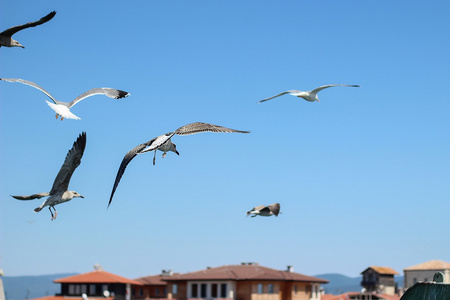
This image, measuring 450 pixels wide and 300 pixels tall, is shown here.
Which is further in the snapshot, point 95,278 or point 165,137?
point 95,278

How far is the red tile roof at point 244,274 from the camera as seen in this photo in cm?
6247

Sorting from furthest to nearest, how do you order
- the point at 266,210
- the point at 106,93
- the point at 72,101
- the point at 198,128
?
the point at 266,210, the point at 106,93, the point at 72,101, the point at 198,128

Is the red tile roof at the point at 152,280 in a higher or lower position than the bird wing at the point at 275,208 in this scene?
lower

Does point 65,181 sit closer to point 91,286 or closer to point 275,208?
point 275,208

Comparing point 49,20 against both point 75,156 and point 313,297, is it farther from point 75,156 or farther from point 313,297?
point 313,297

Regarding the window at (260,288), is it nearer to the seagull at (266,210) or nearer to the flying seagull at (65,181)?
the seagull at (266,210)

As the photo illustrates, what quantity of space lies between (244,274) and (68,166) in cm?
5085

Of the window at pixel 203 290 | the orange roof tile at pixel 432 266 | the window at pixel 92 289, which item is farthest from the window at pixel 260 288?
the orange roof tile at pixel 432 266

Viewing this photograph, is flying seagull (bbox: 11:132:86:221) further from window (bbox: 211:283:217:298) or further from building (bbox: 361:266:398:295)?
building (bbox: 361:266:398:295)

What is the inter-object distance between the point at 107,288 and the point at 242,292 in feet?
47.0

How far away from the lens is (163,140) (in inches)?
470

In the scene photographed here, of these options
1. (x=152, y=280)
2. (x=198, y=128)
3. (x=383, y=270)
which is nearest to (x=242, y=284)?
(x=152, y=280)

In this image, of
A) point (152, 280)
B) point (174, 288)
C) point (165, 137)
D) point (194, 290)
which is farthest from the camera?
point (152, 280)

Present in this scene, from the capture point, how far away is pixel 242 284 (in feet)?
205
